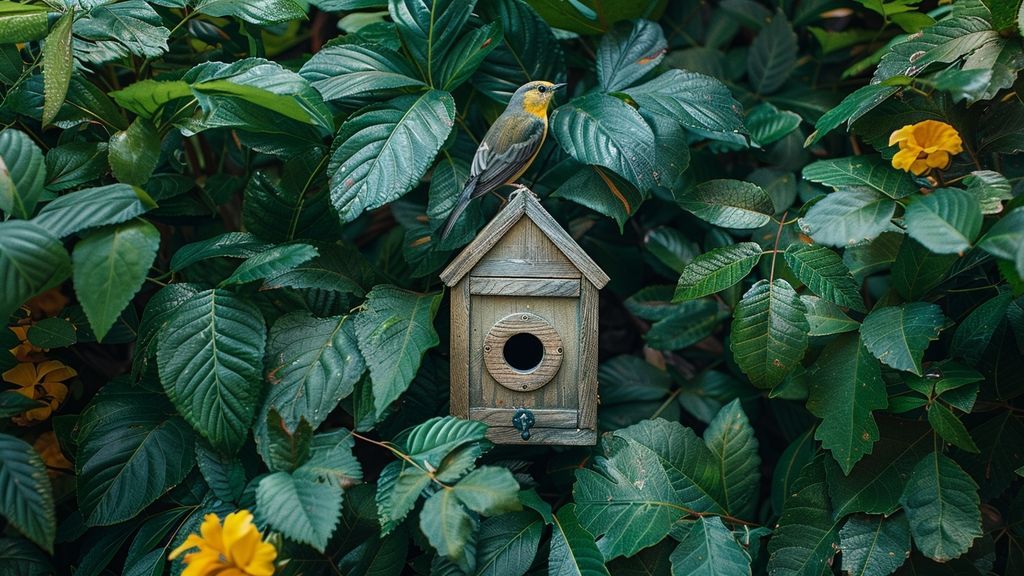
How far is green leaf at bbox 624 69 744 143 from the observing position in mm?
1459

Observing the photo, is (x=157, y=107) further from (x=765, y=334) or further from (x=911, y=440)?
(x=911, y=440)

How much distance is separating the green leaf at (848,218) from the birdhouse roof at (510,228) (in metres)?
0.35

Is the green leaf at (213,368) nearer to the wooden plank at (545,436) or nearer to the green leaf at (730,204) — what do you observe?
the wooden plank at (545,436)

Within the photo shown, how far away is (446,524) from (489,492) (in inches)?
3.1

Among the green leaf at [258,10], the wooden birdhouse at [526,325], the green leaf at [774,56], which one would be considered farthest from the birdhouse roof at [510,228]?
the green leaf at [774,56]

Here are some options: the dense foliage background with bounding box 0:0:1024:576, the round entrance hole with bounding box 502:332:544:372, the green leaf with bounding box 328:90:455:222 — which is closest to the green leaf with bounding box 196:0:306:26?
the dense foliage background with bounding box 0:0:1024:576

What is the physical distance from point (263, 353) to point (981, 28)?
4.43ft

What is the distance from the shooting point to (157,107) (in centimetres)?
137

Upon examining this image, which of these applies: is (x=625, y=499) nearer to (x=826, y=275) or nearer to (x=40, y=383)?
(x=826, y=275)

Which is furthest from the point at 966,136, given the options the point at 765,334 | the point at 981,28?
the point at 765,334

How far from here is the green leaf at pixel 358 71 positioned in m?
1.40

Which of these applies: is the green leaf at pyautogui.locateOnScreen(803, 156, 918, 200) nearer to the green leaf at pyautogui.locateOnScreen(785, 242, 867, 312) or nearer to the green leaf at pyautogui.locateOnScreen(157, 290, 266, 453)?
the green leaf at pyautogui.locateOnScreen(785, 242, 867, 312)

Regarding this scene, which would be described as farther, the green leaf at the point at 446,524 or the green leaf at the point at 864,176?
the green leaf at the point at 864,176

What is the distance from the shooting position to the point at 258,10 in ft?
4.76
